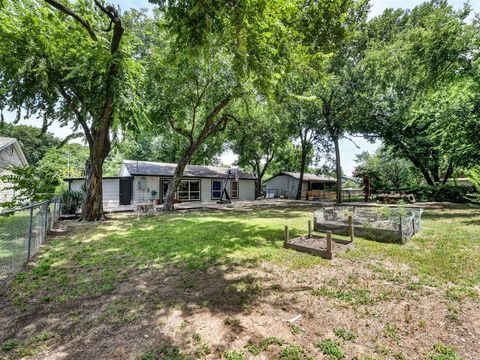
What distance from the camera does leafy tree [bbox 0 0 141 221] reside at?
9.13 meters

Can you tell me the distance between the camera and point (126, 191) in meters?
20.0

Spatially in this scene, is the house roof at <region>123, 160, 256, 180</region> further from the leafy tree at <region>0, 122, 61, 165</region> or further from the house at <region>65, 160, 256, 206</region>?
the leafy tree at <region>0, 122, 61, 165</region>

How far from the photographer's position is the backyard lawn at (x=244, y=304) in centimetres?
276

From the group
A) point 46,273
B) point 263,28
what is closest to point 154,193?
point 46,273

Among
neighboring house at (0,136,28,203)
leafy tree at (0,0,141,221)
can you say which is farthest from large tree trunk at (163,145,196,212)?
neighboring house at (0,136,28,203)

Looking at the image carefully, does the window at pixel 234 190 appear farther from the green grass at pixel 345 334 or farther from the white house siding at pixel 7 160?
the green grass at pixel 345 334

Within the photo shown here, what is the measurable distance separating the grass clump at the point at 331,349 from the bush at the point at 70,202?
14.4 m

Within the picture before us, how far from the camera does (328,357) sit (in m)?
2.59

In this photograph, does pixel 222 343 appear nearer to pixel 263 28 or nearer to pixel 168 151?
pixel 263 28

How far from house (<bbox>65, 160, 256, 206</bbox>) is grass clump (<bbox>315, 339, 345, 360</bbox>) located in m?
18.2

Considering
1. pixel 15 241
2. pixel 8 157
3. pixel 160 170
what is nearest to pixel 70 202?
pixel 8 157

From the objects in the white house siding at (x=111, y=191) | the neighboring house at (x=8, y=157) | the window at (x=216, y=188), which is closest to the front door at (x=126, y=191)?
the white house siding at (x=111, y=191)

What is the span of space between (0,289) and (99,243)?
3245mm

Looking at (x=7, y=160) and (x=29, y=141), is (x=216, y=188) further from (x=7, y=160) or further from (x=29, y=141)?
(x=29, y=141)
